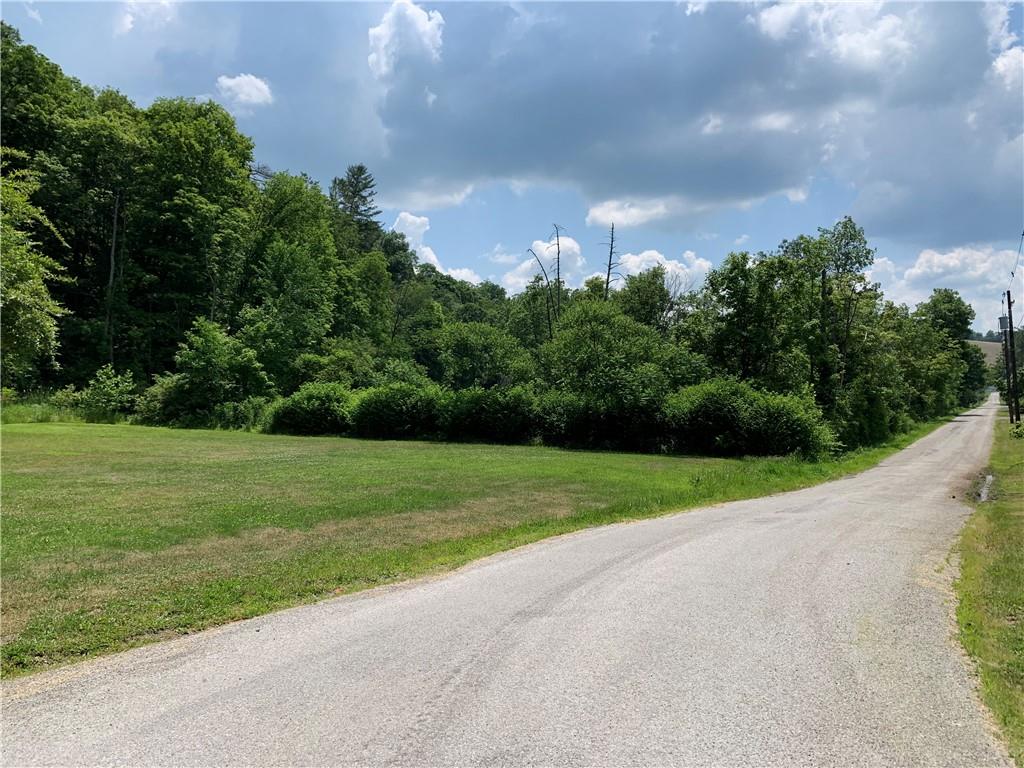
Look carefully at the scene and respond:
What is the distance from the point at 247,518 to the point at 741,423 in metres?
23.1

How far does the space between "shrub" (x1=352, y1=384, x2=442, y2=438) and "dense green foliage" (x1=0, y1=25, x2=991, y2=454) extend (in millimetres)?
120

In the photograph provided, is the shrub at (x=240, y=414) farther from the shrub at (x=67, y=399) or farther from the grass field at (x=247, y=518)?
the grass field at (x=247, y=518)

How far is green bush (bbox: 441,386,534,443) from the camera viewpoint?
110 feet

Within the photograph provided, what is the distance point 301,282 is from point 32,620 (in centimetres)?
4676

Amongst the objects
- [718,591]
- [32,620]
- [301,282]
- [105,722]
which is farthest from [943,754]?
[301,282]

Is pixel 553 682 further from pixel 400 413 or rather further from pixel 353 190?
pixel 353 190

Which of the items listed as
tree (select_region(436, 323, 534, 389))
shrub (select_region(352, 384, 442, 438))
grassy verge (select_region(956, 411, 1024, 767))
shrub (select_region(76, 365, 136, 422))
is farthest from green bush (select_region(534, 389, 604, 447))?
shrub (select_region(76, 365, 136, 422))

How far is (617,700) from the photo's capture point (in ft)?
13.4

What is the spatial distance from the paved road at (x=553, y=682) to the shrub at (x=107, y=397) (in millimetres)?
40201

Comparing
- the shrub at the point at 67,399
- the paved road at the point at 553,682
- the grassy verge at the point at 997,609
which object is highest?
the shrub at the point at 67,399

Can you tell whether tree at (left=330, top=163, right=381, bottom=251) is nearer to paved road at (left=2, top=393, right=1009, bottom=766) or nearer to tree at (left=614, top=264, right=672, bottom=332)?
tree at (left=614, top=264, right=672, bottom=332)

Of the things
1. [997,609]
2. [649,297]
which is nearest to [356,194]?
[649,297]

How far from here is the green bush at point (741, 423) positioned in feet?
88.3

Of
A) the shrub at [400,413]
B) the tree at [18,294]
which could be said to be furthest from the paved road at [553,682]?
the shrub at [400,413]
